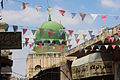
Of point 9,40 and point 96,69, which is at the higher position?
point 9,40

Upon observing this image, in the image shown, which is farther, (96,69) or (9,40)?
(96,69)

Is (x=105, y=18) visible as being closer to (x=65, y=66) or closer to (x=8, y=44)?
(x=8, y=44)

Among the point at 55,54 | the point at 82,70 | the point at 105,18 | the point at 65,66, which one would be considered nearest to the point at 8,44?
the point at 105,18

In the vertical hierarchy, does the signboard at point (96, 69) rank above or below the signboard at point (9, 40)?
below

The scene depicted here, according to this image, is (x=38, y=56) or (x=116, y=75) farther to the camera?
(x=38, y=56)

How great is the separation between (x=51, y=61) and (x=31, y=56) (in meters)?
4.49

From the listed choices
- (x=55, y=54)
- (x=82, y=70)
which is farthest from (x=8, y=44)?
(x=55, y=54)

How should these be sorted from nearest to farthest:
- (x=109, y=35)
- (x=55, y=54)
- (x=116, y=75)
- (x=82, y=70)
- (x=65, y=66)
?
(x=109, y=35) → (x=116, y=75) → (x=82, y=70) → (x=65, y=66) → (x=55, y=54)

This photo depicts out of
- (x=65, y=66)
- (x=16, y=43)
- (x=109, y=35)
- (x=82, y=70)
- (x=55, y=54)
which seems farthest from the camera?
(x=55, y=54)

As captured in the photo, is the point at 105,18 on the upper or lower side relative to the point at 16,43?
upper

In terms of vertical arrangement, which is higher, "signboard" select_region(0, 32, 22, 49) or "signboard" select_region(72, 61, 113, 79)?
"signboard" select_region(0, 32, 22, 49)

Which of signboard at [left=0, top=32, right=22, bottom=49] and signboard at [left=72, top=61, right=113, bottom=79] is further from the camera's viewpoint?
signboard at [left=72, top=61, right=113, bottom=79]

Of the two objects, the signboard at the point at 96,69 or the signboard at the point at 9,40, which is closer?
the signboard at the point at 9,40

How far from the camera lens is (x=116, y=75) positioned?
102 feet
